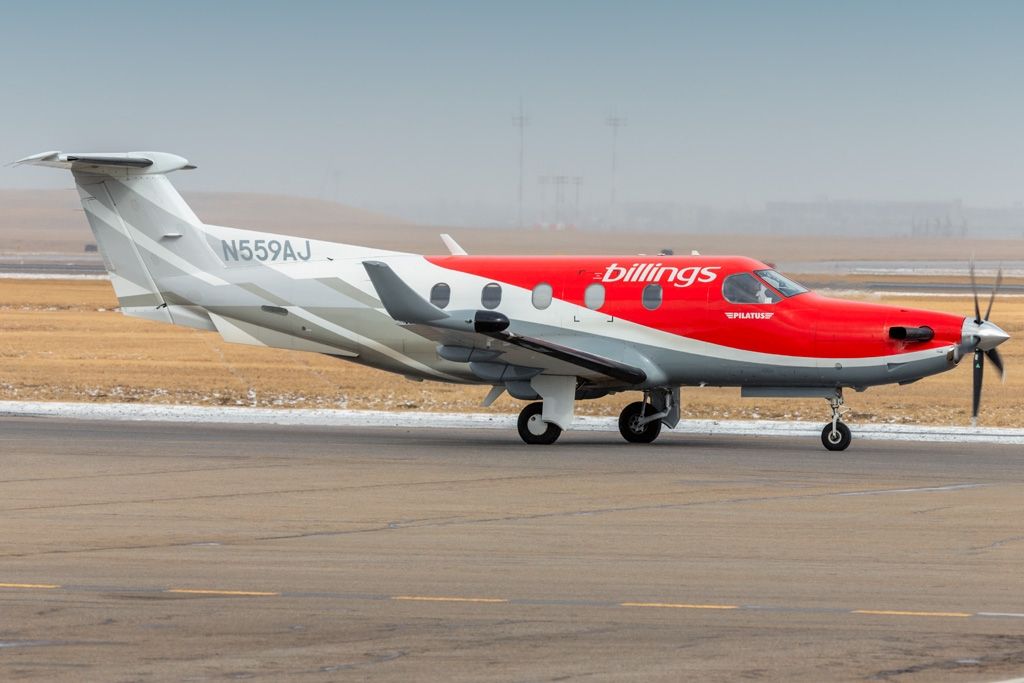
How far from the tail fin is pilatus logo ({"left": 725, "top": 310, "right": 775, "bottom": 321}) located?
29.0ft

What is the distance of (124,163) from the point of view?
2444cm

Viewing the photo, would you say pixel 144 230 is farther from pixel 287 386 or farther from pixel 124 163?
pixel 287 386

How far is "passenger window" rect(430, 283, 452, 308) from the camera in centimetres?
2336

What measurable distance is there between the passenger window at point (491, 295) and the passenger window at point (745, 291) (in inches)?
142

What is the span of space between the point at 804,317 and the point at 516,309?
4.52m

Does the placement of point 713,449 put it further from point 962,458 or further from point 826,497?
point 826,497

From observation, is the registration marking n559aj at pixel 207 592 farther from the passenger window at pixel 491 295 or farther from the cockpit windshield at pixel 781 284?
the cockpit windshield at pixel 781 284

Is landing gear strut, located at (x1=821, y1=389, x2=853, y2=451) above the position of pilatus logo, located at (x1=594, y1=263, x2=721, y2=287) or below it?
below

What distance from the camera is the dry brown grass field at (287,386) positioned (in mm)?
29000

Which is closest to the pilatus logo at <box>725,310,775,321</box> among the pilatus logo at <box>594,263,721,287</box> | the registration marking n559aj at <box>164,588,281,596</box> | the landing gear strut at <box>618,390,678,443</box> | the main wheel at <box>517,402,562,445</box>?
the pilatus logo at <box>594,263,721,287</box>

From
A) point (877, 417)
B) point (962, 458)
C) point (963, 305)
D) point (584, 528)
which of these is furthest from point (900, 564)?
point (963, 305)

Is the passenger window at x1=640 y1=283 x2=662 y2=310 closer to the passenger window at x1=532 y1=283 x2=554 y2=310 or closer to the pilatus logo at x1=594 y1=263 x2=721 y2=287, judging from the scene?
the pilatus logo at x1=594 y1=263 x2=721 y2=287

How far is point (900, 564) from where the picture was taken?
11875 mm

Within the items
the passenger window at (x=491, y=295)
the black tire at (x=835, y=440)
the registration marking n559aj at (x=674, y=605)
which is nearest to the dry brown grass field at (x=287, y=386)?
the black tire at (x=835, y=440)
